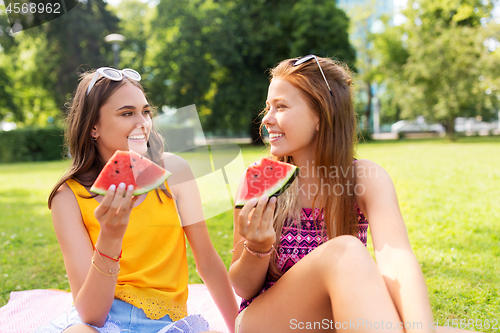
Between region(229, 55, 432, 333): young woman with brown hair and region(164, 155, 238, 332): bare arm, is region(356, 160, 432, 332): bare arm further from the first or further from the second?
region(164, 155, 238, 332): bare arm

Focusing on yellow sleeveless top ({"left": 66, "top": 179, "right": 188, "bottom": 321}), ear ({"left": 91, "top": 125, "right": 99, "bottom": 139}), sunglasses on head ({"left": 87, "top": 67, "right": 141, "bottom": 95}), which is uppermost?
sunglasses on head ({"left": 87, "top": 67, "right": 141, "bottom": 95})

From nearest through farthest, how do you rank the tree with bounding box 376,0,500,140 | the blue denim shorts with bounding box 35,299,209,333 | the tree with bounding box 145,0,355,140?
the blue denim shorts with bounding box 35,299,209,333, the tree with bounding box 376,0,500,140, the tree with bounding box 145,0,355,140

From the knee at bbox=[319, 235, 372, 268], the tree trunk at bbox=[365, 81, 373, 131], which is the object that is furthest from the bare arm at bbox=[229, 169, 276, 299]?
the tree trunk at bbox=[365, 81, 373, 131]

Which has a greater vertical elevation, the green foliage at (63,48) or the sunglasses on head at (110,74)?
the green foliage at (63,48)

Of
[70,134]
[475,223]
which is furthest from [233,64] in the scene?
[70,134]

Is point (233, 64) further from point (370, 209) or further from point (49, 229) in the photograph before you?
point (370, 209)

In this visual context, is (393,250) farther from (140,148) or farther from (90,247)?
(90,247)

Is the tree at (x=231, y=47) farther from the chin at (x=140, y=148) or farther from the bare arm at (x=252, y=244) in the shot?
the bare arm at (x=252, y=244)

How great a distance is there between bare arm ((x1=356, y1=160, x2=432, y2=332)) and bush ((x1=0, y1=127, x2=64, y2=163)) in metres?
24.9

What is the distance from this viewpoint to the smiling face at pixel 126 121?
222 cm

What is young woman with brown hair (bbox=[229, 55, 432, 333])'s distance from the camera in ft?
5.58

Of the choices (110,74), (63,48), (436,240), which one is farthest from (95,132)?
(63,48)

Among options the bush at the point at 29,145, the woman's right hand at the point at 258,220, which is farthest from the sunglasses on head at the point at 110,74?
the bush at the point at 29,145

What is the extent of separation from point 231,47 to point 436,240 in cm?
2449
